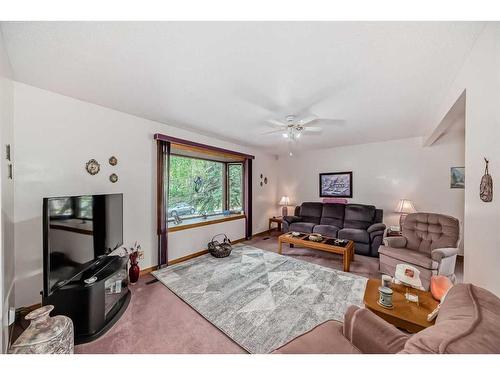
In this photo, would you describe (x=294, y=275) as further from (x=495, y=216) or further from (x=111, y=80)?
(x=111, y=80)

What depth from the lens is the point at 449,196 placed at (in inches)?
141

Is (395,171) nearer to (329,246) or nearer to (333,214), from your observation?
(333,214)

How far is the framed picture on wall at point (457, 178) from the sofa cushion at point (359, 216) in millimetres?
1361

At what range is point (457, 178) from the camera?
11.4 ft

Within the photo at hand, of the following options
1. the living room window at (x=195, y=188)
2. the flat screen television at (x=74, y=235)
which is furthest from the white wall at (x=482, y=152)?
the living room window at (x=195, y=188)

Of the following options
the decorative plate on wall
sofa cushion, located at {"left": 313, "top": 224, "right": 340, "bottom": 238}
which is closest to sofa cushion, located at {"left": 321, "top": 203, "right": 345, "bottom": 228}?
sofa cushion, located at {"left": 313, "top": 224, "right": 340, "bottom": 238}

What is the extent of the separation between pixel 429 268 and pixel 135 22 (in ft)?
12.3

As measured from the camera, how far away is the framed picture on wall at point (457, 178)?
3.42 meters

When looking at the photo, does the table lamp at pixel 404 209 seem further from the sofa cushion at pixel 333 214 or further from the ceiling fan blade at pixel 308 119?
the ceiling fan blade at pixel 308 119

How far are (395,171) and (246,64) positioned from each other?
419 centimetres

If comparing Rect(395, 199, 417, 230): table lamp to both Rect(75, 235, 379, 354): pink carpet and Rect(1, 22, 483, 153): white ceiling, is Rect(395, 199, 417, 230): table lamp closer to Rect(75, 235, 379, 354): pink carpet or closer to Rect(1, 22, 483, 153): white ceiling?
Rect(1, 22, 483, 153): white ceiling

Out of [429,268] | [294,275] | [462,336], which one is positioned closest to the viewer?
[462,336]

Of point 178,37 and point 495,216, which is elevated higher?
point 178,37
